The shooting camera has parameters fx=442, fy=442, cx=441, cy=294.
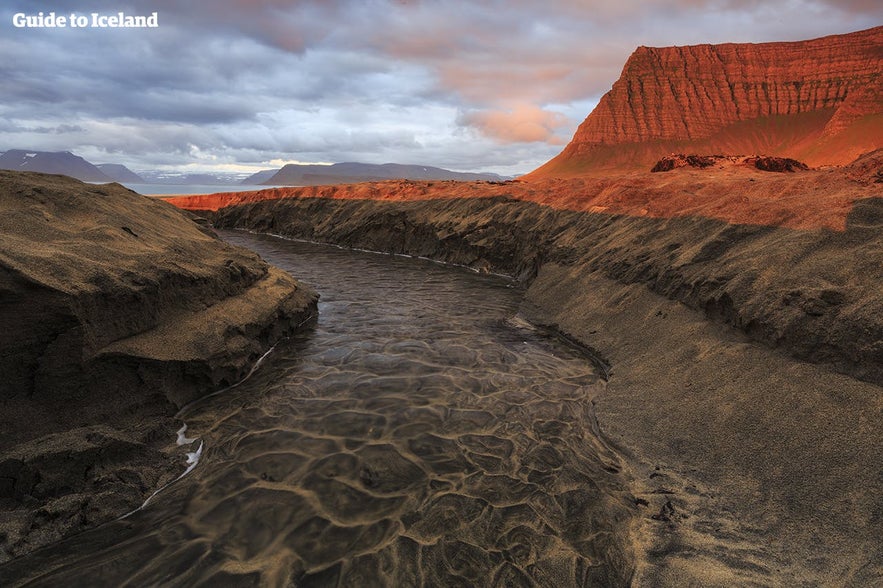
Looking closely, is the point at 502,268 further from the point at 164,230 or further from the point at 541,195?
the point at 164,230

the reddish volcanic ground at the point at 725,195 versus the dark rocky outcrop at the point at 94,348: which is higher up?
the reddish volcanic ground at the point at 725,195

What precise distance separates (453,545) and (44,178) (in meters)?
9.91

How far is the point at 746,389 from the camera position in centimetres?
568

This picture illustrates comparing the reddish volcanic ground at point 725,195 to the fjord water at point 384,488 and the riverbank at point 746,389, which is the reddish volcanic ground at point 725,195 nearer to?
the riverbank at point 746,389

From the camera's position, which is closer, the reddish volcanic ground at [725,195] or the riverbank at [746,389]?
the riverbank at [746,389]

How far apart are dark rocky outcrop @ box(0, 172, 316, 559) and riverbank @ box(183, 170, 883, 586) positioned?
554cm

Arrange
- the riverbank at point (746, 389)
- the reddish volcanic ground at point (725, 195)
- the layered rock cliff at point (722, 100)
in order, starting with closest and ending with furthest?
the riverbank at point (746, 389)
the reddish volcanic ground at point (725, 195)
the layered rock cliff at point (722, 100)

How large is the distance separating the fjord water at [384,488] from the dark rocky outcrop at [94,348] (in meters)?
0.39

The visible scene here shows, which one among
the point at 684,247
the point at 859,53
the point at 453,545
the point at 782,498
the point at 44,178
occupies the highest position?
the point at 859,53

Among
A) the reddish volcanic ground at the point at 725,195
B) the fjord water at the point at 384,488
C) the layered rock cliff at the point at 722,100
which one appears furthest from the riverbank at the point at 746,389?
the layered rock cliff at the point at 722,100

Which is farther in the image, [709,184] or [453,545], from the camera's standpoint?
[709,184]

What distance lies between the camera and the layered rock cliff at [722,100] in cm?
7656

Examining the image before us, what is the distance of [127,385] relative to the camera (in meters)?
6.02

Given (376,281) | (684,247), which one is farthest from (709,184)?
(376,281)
